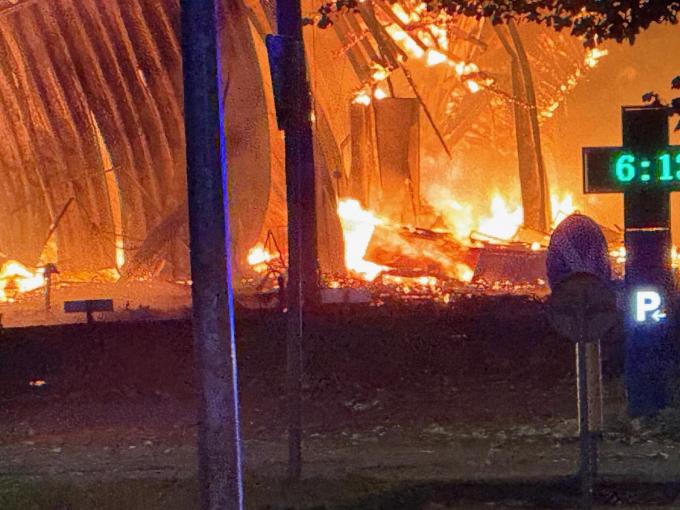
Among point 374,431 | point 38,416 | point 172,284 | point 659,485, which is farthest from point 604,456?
point 172,284

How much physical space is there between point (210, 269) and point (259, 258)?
508 inches

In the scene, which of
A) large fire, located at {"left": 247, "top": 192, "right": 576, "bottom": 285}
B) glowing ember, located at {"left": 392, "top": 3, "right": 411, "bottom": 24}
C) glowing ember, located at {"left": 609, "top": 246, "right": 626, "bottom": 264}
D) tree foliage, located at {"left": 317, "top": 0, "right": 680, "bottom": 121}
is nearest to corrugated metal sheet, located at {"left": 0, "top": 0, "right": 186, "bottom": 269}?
large fire, located at {"left": 247, "top": 192, "right": 576, "bottom": 285}

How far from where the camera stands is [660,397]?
9.39 metres

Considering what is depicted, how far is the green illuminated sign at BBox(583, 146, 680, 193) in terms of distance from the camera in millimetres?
9031

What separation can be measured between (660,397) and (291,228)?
388cm

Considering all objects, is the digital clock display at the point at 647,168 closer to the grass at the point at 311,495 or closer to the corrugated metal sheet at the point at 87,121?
the grass at the point at 311,495

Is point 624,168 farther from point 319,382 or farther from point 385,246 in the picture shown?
point 385,246

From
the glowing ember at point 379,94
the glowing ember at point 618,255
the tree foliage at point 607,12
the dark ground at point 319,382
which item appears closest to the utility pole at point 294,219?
the dark ground at point 319,382

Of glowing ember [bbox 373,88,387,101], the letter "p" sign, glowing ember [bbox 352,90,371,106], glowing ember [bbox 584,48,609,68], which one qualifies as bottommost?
the letter "p" sign

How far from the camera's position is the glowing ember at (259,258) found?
60.5 ft

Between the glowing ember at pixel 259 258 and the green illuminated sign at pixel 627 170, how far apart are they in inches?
390

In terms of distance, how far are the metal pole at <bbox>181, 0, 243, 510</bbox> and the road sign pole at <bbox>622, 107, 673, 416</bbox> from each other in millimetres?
4718

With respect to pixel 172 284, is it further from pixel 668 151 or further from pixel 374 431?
pixel 668 151

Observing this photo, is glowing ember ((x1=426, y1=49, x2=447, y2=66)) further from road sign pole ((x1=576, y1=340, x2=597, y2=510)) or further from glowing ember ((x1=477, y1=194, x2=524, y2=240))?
road sign pole ((x1=576, y1=340, x2=597, y2=510))
